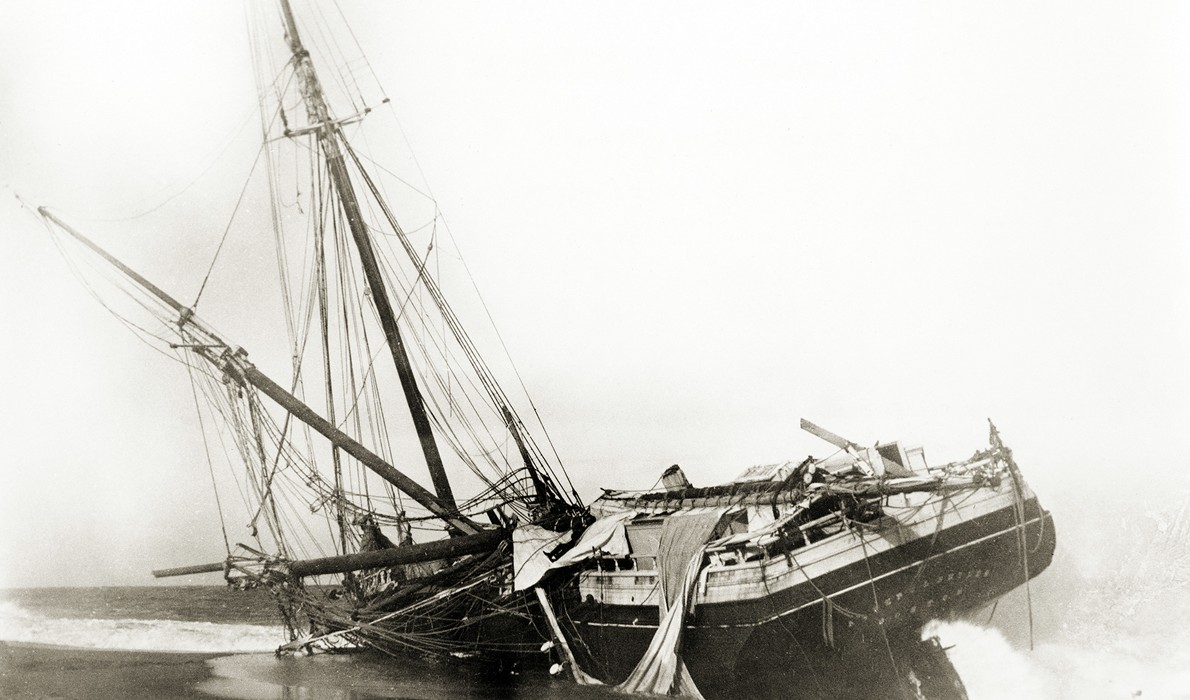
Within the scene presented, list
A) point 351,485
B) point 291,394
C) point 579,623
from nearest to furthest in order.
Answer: point 579,623
point 291,394
point 351,485

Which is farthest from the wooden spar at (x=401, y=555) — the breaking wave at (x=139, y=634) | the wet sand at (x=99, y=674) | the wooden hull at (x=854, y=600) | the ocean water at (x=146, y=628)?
the breaking wave at (x=139, y=634)

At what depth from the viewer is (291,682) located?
846 inches

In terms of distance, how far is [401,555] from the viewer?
19.9 meters

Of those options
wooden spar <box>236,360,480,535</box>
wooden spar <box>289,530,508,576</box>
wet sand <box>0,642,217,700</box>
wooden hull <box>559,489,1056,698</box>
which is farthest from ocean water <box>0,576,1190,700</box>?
wooden spar <box>236,360,480,535</box>

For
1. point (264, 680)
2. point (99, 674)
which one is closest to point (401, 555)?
point (264, 680)

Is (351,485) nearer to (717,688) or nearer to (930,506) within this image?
(717,688)

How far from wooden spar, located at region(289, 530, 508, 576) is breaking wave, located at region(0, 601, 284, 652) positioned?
1561 centimetres

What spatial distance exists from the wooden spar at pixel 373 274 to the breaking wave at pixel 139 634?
15.8 metres

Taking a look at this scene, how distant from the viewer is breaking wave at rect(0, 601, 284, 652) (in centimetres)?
3444

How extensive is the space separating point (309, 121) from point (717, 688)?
62.4 feet

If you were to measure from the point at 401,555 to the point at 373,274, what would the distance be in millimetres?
8443

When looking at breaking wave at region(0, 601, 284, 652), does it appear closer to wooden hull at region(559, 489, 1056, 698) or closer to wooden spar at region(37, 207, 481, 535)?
wooden spar at region(37, 207, 481, 535)

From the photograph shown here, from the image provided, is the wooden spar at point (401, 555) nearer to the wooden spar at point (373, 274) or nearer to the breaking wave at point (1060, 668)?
the wooden spar at point (373, 274)

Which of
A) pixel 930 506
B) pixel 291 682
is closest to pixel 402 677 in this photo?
pixel 291 682
